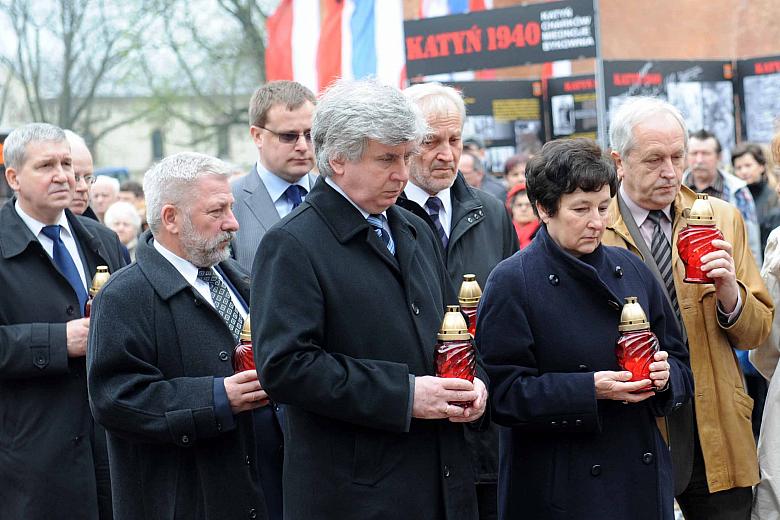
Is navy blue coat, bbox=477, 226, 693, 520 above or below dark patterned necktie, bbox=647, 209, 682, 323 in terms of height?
below

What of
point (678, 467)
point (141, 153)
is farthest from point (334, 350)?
point (141, 153)

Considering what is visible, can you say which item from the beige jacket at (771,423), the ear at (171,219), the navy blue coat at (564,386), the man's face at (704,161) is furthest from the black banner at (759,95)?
the ear at (171,219)

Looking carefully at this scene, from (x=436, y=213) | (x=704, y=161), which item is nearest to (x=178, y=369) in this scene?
(x=436, y=213)

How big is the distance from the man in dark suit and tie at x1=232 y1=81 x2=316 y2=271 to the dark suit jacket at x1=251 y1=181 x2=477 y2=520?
181 cm

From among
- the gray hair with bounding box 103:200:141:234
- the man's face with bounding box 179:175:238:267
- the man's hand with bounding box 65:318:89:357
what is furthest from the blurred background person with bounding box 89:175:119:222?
the man's face with bounding box 179:175:238:267

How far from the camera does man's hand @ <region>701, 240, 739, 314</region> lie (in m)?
4.29

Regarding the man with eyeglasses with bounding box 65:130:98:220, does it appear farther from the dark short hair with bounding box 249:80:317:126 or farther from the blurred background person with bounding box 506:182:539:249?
the blurred background person with bounding box 506:182:539:249

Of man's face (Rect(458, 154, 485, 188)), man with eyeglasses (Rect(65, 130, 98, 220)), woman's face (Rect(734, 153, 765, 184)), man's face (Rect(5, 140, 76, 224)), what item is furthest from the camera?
woman's face (Rect(734, 153, 765, 184))

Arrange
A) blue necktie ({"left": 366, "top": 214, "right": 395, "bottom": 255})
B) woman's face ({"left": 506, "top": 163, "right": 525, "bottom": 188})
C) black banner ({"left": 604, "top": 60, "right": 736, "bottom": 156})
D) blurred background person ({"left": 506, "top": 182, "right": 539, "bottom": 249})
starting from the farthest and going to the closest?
1. black banner ({"left": 604, "top": 60, "right": 736, "bottom": 156})
2. woman's face ({"left": 506, "top": 163, "right": 525, "bottom": 188})
3. blurred background person ({"left": 506, "top": 182, "right": 539, "bottom": 249})
4. blue necktie ({"left": 366, "top": 214, "right": 395, "bottom": 255})

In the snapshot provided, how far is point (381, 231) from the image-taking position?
3738mm

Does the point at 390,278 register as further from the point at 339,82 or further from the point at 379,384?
the point at 339,82

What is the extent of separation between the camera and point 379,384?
11.2 feet

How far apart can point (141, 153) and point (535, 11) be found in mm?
55570

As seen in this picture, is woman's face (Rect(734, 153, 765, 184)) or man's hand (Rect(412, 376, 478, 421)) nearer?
man's hand (Rect(412, 376, 478, 421))
